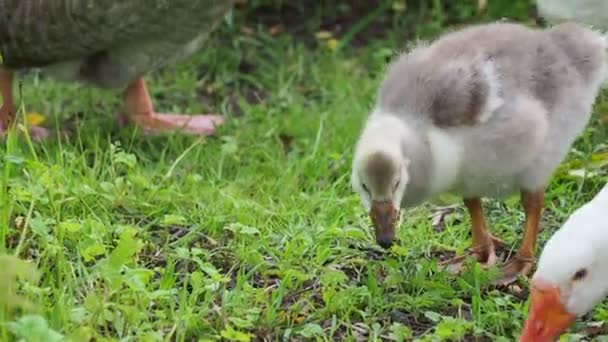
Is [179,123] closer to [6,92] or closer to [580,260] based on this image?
[6,92]

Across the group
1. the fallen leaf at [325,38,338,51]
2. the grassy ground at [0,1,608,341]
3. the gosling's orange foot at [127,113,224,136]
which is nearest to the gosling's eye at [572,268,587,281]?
the grassy ground at [0,1,608,341]

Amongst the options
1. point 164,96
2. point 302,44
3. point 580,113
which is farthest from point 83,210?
point 302,44

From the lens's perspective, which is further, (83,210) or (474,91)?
(83,210)

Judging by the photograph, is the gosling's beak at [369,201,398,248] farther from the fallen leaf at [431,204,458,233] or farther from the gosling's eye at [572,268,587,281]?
the fallen leaf at [431,204,458,233]

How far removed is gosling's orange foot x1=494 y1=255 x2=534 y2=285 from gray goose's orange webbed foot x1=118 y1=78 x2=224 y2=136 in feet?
7.52

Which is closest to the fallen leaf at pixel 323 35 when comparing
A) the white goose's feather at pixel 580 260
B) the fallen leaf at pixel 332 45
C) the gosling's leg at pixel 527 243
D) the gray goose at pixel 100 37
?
the fallen leaf at pixel 332 45

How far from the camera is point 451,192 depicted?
4.35 m

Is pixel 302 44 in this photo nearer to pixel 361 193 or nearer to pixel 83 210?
pixel 83 210

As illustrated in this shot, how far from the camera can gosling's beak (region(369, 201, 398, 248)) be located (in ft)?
13.1

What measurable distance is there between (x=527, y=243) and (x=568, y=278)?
766 mm

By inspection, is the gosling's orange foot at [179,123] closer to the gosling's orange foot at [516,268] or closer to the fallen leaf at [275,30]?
the fallen leaf at [275,30]

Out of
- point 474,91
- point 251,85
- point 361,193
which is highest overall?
point 474,91

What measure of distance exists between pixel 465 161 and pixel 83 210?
1483 mm

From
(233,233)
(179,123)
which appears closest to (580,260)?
(233,233)
